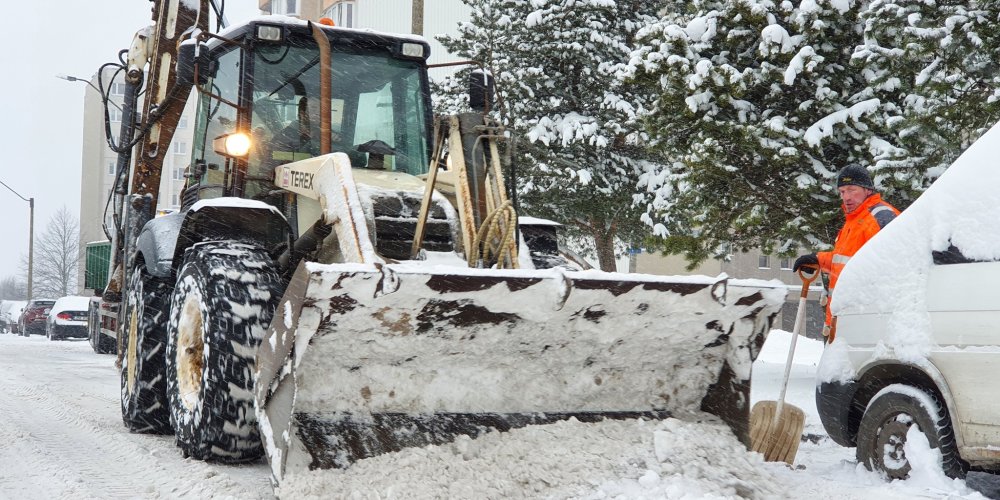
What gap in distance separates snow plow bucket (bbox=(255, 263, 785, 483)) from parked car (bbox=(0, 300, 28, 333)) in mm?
32437

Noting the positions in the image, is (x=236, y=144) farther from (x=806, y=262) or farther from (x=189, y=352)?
(x=806, y=262)

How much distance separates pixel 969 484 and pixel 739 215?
5.99 meters

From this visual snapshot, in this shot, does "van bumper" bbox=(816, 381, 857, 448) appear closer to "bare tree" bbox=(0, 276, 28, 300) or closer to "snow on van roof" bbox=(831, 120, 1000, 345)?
"snow on van roof" bbox=(831, 120, 1000, 345)

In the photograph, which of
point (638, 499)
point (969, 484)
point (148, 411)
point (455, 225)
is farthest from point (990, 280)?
point (148, 411)

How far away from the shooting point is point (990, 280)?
432cm

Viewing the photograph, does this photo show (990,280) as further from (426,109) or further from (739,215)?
(739,215)

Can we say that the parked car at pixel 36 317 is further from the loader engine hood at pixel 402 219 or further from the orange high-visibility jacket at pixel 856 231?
the orange high-visibility jacket at pixel 856 231

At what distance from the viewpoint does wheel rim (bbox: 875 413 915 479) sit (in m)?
4.71

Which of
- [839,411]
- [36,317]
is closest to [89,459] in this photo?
[839,411]

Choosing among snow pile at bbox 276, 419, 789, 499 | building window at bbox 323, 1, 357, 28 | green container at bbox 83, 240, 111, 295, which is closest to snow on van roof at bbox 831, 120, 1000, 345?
snow pile at bbox 276, 419, 789, 499

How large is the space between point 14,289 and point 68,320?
8015 centimetres

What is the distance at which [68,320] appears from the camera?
77.4 ft

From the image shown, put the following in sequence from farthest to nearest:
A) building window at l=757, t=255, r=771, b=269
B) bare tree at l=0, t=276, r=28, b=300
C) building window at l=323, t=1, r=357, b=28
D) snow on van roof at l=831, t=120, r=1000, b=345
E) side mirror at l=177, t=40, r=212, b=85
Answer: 1. bare tree at l=0, t=276, r=28, b=300
2. building window at l=757, t=255, r=771, b=269
3. building window at l=323, t=1, r=357, b=28
4. side mirror at l=177, t=40, r=212, b=85
5. snow on van roof at l=831, t=120, r=1000, b=345

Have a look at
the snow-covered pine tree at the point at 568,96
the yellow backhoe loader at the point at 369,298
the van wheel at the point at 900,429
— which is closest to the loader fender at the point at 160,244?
the yellow backhoe loader at the point at 369,298
